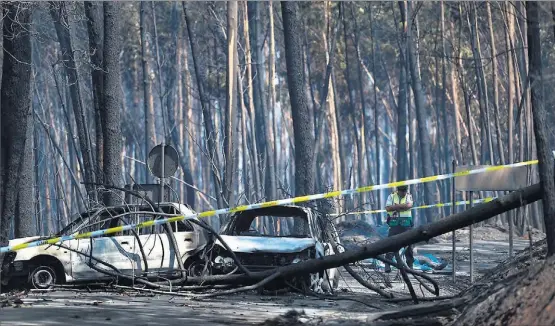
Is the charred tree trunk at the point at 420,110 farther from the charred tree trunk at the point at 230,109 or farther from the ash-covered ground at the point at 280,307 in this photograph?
the ash-covered ground at the point at 280,307

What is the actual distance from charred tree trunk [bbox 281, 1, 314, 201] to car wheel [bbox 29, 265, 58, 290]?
38.4ft

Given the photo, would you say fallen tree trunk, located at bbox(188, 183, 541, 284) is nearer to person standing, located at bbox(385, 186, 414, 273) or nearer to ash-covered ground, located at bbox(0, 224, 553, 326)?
ash-covered ground, located at bbox(0, 224, 553, 326)

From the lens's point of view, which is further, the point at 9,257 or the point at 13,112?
the point at 13,112

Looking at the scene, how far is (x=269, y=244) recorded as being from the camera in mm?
16922

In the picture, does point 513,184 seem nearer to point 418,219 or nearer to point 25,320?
point 25,320

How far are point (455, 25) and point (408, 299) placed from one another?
1786 inches

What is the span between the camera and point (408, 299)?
15.0 metres

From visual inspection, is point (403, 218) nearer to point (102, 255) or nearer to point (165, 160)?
point (165, 160)

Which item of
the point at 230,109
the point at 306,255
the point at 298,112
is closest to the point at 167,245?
the point at 306,255

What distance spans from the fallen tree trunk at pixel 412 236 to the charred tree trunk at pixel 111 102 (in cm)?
816

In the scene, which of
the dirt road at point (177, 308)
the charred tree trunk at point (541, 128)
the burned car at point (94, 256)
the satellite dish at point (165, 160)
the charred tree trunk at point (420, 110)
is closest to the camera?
the charred tree trunk at point (541, 128)

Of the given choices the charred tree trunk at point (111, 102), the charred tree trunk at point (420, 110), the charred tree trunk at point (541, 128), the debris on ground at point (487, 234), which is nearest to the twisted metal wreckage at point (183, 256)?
the charred tree trunk at point (541, 128)

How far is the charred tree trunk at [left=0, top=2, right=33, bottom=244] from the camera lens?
1909 centimetres

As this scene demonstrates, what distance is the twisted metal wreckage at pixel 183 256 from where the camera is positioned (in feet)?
54.2
